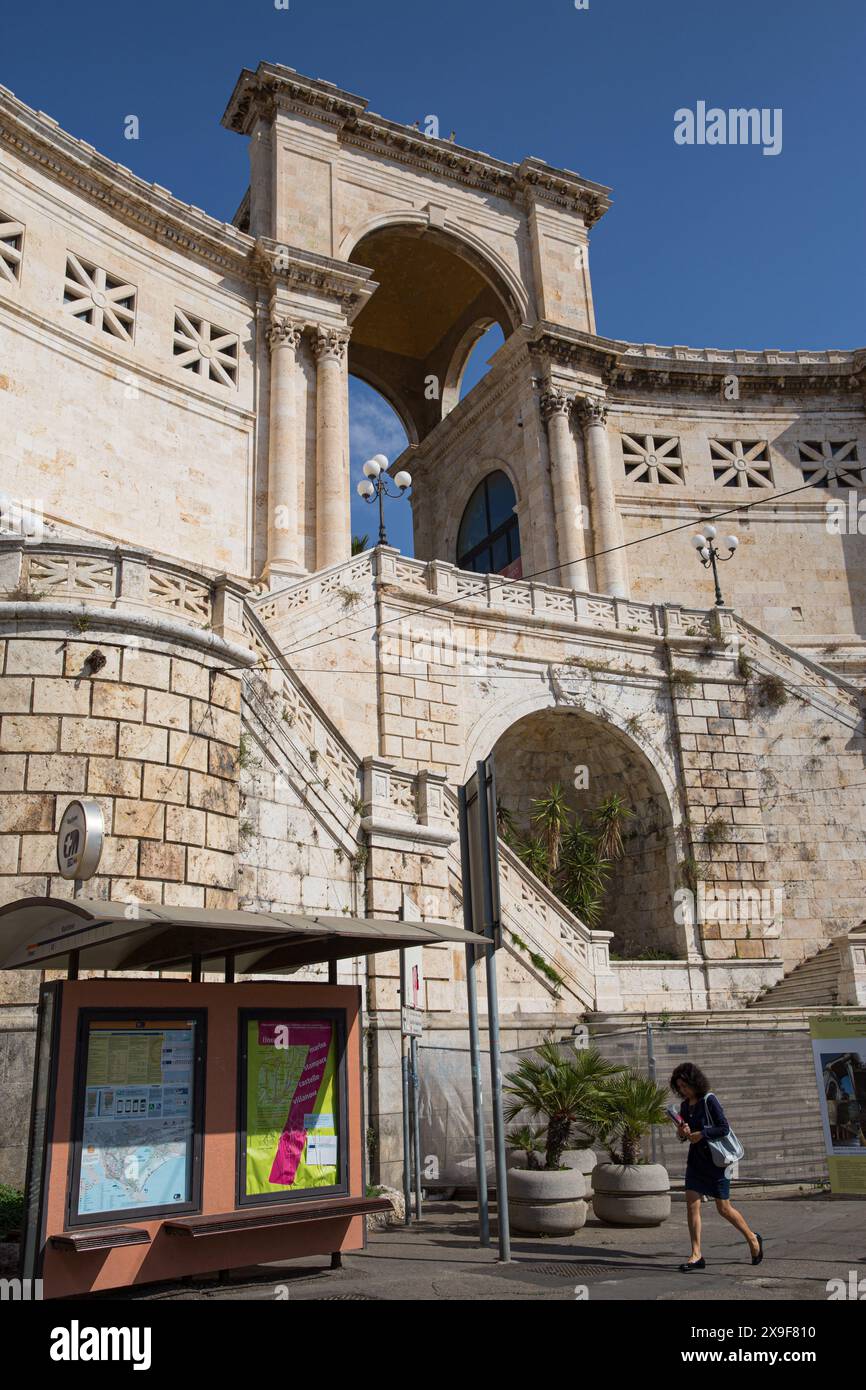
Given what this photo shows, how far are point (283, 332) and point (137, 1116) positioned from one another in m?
26.3

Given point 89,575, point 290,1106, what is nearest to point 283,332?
point 89,575

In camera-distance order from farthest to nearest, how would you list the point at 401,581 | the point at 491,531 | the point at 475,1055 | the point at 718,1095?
the point at 491,531 → the point at 401,581 → the point at 718,1095 → the point at 475,1055

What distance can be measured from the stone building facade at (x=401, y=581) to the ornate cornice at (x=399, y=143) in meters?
0.11

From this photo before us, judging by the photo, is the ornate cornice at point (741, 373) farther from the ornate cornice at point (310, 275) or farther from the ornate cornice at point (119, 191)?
the ornate cornice at point (119, 191)

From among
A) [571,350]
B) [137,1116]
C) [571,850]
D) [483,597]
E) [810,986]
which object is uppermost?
[571,350]

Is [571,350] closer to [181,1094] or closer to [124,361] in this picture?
[124,361]

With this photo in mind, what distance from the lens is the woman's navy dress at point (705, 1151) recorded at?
8.05 m

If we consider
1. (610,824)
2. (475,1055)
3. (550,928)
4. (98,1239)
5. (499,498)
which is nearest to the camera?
(98,1239)

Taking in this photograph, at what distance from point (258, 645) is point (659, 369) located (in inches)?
1028

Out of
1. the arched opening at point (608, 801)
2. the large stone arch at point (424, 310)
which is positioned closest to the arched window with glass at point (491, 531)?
the large stone arch at point (424, 310)

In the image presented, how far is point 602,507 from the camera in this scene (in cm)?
3372

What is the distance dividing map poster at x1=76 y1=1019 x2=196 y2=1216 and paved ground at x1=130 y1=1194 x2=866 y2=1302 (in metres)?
0.70

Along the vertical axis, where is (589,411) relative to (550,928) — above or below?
above

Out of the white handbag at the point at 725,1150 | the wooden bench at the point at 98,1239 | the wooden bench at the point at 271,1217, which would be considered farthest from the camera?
the white handbag at the point at 725,1150
